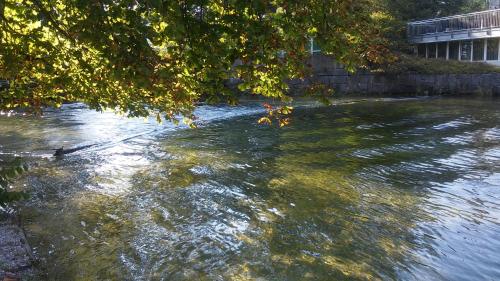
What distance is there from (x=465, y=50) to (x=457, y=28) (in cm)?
263

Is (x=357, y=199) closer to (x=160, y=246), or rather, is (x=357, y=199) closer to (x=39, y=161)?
(x=160, y=246)

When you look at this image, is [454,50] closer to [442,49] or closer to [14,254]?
[442,49]

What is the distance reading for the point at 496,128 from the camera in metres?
18.2

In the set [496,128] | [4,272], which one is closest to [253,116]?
[496,128]

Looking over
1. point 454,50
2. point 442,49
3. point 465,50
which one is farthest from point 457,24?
point 442,49

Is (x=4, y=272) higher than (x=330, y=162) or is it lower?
higher

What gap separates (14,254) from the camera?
566 centimetres

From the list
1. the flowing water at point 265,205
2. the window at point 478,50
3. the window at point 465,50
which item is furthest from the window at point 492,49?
the flowing water at point 265,205

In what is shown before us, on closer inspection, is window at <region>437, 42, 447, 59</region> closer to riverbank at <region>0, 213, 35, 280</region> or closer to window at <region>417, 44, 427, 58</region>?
window at <region>417, 44, 427, 58</region>

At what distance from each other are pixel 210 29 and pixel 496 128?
17.1 metres

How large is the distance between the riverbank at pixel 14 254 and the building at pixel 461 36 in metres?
34.0

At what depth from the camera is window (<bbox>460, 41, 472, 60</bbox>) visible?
37.2 meters

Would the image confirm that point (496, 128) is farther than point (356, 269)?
Yes

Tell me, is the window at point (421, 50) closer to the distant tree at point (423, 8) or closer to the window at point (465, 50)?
the distant tree at point (423, 8)
